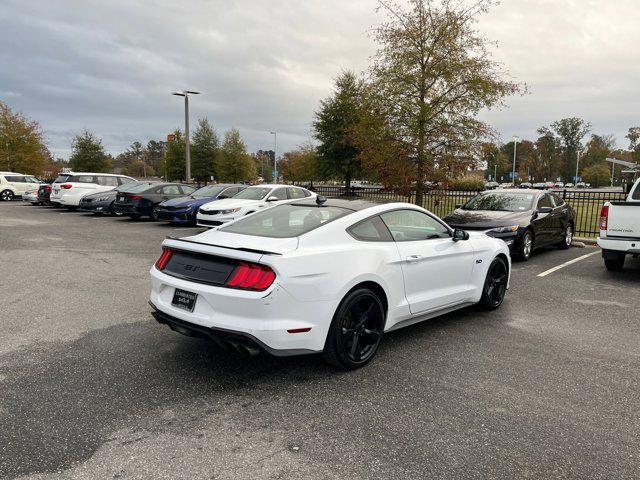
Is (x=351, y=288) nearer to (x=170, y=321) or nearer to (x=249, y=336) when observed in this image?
(x=249, y=336)

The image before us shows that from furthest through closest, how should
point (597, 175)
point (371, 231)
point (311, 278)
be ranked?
point (597, 175)
point (371, 231)
point (311, 278)

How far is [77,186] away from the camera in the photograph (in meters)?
21.2

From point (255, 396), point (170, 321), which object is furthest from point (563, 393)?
point (170, 321)

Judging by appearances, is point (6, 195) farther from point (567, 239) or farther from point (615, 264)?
point (615, 264)

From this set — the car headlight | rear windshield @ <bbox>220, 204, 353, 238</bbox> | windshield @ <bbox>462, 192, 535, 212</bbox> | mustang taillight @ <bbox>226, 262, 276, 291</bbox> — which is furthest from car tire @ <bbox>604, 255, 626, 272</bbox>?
mustang taillight @ <bbox>226, 262, 276, 291</bbox>

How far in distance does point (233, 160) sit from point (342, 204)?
47.4 m

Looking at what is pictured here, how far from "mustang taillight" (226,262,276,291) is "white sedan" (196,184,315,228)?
977 centimetres

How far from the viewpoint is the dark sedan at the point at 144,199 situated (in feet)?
56.5

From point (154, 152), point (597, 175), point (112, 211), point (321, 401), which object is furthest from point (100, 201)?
point (154, 152)

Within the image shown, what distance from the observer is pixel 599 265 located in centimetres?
968

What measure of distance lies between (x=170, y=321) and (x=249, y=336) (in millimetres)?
820

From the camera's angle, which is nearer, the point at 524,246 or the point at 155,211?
the point at 524,246

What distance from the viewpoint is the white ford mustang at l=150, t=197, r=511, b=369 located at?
3500 mm

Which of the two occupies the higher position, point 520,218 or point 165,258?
point 520,218
